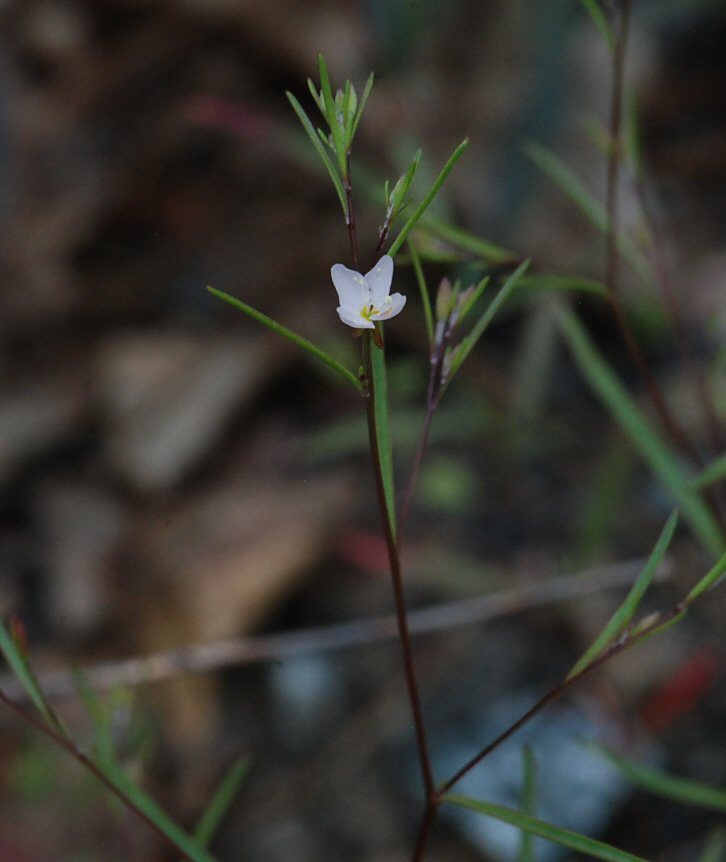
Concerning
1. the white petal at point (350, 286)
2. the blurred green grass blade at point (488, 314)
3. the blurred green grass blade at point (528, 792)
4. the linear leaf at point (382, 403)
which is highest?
the white petal at point (350, 286)

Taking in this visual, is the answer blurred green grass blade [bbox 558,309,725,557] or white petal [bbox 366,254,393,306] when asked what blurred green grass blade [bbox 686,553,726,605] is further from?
blurred green grass blade [bbox 558,309,725,557]

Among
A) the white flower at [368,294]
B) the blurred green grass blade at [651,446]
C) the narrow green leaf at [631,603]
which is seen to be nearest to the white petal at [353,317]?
the white flower at [368,294]

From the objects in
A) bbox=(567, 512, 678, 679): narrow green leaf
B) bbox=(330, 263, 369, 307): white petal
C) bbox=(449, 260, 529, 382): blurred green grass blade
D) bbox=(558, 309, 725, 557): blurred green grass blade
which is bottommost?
bbox=(558, 309, 725, 557): blurred green grass blade

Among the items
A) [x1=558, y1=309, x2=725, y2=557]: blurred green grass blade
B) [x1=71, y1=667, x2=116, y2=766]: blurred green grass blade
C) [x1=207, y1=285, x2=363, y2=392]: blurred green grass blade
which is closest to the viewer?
[x1=207, y1=285, x2=363, y2=392]: blurred green grass blade

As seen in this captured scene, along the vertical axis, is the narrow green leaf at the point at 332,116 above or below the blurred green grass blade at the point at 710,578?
above

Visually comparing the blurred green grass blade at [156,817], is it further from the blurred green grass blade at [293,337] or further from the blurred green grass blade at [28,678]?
the blurred green grass blade at [293,337]

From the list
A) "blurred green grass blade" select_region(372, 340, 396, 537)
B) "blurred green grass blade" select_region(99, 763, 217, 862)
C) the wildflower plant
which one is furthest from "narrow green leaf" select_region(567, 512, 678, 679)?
"blurred green grass blade" select_region(99, 763, 217, 862)
